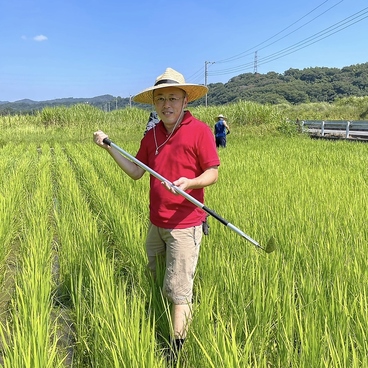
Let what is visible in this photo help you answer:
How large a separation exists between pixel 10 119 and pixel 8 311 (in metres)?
19.2

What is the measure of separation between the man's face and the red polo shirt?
0.14 ft

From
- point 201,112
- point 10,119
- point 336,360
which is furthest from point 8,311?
point 10,119

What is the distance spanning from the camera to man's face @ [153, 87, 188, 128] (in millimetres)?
1643

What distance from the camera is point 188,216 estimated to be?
163cm

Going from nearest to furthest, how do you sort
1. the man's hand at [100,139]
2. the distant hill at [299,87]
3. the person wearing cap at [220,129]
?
1. the man's hand at [100,139]
2. the person wearing cap at [220,129]
3. the distant hill at [299,87]

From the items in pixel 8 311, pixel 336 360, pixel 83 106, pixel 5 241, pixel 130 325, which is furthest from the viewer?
pixel 83 106

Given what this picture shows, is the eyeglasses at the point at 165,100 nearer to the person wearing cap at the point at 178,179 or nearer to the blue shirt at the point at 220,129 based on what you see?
the person wearing cap at the point at 178,179

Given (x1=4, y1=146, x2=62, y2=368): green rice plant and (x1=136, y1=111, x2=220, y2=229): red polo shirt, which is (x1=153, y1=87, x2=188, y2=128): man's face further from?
(x1=4, y1=146, x2=62, y2=368): green rice plant

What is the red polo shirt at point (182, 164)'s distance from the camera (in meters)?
1.62

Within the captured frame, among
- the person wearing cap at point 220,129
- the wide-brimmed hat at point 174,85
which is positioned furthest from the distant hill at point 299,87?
the wide-brimmed hat at point 174,85

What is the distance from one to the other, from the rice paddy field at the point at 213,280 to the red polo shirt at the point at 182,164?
1.11ft

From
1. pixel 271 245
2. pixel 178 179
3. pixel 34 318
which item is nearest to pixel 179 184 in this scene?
pixel 178 179

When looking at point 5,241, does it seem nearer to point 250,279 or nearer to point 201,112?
point 250,279

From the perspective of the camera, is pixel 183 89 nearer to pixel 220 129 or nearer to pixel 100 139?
pixel 100 139
